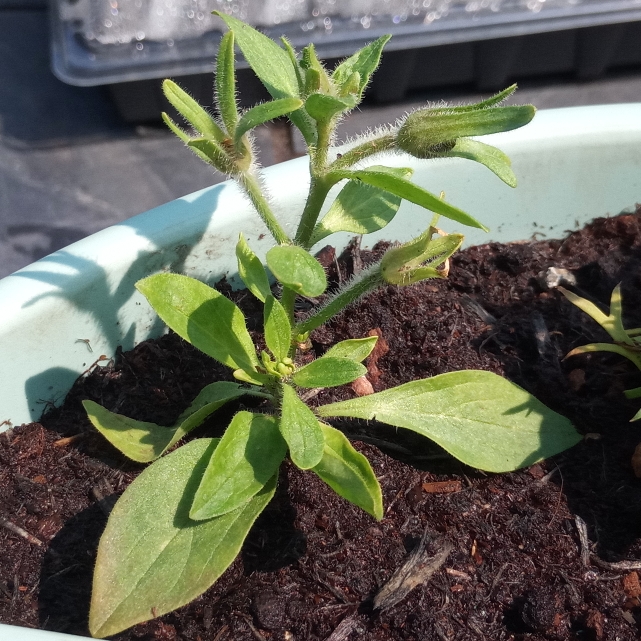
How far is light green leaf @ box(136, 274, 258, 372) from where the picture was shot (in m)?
1.03

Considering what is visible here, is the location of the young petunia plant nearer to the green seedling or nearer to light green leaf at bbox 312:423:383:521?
light green leaf at bbox 312:423:383:521

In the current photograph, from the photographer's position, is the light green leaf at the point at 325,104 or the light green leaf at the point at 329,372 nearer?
the light green leaf at the point at 325,104

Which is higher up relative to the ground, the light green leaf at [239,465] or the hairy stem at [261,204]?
the hairy stem at [261,204]

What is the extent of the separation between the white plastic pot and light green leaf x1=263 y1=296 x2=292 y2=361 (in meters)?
0.40

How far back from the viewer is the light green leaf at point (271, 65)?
3.36 feet

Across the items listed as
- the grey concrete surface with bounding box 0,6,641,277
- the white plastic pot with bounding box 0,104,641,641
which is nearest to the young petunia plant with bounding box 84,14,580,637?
the white plastic pot with bounding box 0,104,641,641

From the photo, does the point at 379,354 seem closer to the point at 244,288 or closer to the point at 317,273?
the point at 244,288

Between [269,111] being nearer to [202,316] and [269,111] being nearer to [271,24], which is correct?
[202,316]

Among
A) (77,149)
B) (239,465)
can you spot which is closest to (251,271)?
(239,465)

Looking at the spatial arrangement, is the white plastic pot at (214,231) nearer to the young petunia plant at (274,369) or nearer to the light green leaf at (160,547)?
the young petunia plant at (274,369)

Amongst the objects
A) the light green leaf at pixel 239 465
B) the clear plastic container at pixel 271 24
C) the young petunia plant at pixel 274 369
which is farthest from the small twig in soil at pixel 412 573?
the clear plastic container at pixel 271 24

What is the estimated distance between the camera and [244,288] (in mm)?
1514

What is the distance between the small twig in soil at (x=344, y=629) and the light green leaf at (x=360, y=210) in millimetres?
646

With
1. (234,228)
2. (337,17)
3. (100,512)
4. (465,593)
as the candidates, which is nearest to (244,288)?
(234,228)
